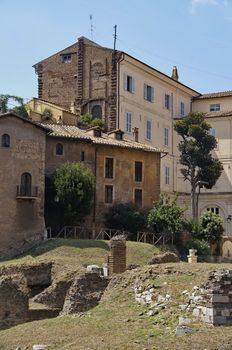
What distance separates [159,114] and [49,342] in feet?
184

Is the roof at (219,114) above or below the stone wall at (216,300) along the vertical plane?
above

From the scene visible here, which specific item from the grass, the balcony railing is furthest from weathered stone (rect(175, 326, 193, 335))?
the balcony railing

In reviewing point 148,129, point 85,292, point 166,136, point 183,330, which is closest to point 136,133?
point 148,129

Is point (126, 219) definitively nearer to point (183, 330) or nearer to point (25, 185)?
point (25, 185)

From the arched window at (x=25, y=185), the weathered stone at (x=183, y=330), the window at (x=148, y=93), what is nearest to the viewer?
the weathered stone at (x=183, y=330)

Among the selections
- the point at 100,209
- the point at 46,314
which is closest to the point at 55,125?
the point at 100,209

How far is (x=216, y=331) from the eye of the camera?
57.7 ft

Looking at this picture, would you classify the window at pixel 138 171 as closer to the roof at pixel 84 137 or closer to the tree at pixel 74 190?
the roof at pixel 84 137

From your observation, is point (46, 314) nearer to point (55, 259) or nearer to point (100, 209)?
point (55, 259)

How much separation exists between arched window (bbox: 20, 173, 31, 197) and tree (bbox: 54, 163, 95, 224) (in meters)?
2.14

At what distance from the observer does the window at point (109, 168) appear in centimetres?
5569

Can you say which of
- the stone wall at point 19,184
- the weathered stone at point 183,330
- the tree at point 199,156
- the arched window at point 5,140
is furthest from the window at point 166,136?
the weathered stone at point 183,330

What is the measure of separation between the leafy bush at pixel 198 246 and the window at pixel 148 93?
20.5 m

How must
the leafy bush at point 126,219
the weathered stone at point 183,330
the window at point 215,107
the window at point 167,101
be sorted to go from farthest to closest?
the window at point 215,107 → the window at point 167,101 → the leafy bush at point 126,219 → the weathered stone at point 183,330
